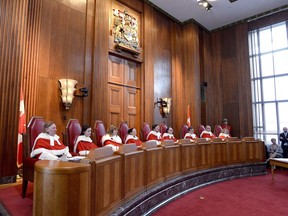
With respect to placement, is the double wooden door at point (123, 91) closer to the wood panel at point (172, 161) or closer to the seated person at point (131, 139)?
the seated person at point (131, 139)

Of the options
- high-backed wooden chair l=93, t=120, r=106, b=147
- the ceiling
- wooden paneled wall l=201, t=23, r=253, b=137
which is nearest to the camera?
high-backed wooden chair l=93, t=120, r=106, b=147

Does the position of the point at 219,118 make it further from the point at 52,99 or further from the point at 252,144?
the point at 52,99

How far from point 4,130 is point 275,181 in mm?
5426

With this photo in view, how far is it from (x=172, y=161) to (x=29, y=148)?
219 cm

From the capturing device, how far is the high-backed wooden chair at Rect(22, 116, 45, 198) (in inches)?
104

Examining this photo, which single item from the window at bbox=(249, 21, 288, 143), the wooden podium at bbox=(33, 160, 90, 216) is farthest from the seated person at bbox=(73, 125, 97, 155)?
the window at bbox=(249, 21, 288, 143)

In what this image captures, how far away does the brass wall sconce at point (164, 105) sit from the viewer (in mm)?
7461

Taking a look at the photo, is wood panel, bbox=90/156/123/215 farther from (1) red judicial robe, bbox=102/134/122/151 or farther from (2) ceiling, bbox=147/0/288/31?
(2) ceiling, bbox=147/0/288/31

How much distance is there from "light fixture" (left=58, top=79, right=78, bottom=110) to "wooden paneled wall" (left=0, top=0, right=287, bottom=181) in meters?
0.13

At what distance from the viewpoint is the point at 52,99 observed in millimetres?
4691

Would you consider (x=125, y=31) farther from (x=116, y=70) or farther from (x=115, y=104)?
(x=115, y=104)

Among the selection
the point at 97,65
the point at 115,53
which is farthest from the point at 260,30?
the point at 97,65

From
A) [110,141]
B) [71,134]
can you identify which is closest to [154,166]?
[110,141]

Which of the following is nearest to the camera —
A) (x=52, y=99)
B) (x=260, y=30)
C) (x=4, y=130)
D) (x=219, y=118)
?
(x=4, y=130)
